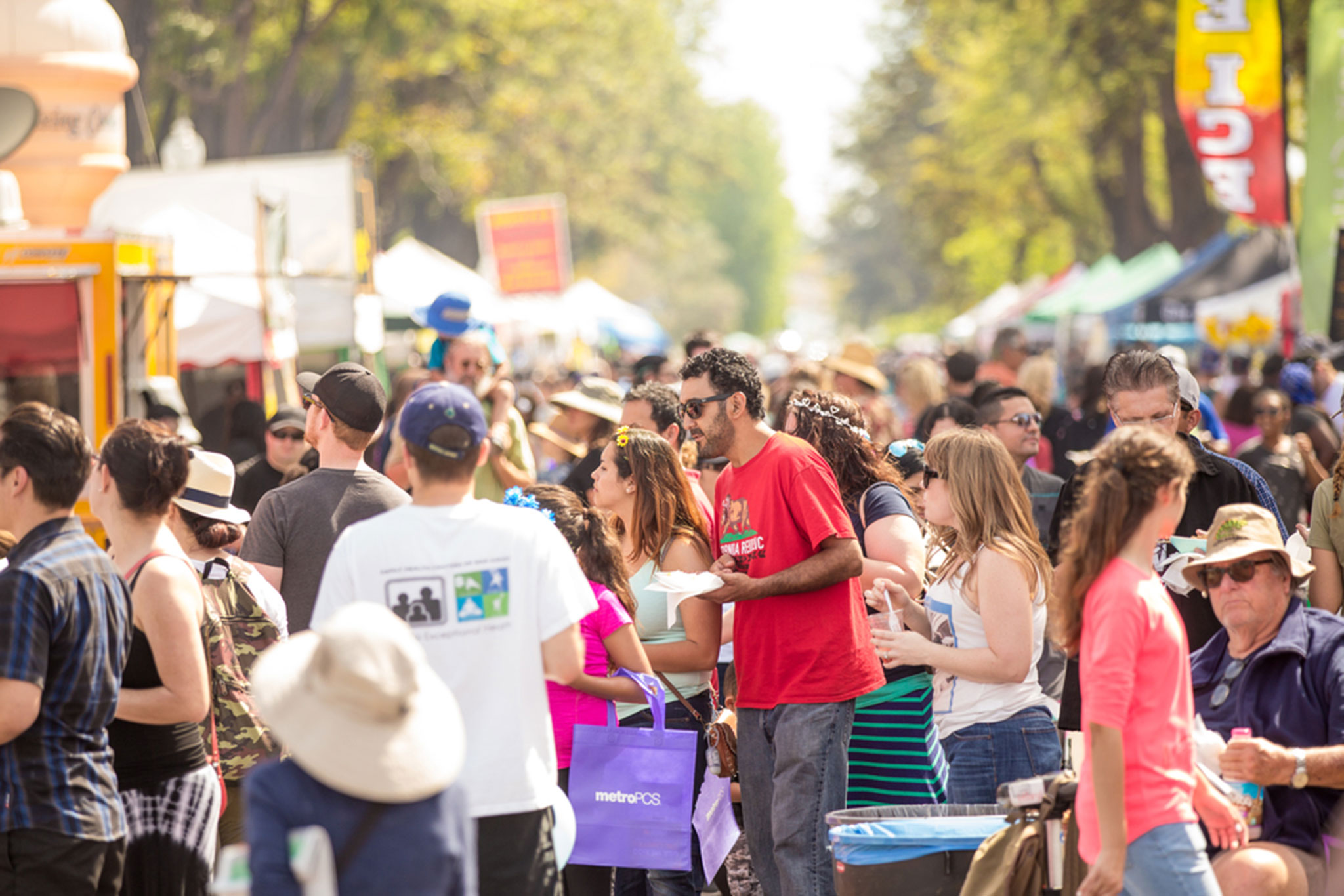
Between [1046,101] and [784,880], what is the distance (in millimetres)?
29940

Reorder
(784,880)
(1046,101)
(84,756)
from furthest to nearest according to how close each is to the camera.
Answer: (1046,101) < (784,880) < (84,756)

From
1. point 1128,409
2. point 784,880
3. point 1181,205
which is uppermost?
point 1181,205

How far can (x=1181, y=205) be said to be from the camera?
28062 millimetres

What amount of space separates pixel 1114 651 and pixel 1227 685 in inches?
48.0

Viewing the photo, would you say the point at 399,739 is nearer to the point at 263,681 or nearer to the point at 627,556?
the point at 263,681

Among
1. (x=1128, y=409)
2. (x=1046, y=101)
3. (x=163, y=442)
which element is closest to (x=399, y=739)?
(x=163, y=442)

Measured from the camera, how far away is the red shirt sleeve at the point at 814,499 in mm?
4844

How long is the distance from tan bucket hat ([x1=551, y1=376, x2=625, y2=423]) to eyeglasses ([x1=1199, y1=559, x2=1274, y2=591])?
4040 millimetres

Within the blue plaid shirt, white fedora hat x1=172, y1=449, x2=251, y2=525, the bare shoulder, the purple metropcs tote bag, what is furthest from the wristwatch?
white fedora hat x1=172, y1=449, x2=251, y2=525

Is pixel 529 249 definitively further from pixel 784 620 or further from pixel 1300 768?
pixel 1300 768

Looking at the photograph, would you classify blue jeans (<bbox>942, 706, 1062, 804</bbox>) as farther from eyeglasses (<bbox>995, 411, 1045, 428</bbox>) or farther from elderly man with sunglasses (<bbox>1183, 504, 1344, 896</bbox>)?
eyeglasses (<bbox>995, 411, 1045, 428</bbox>)

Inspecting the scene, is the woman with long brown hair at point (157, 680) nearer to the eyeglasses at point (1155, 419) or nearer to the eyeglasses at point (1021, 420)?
Answer: the eyeglasses at point (1155, 419)

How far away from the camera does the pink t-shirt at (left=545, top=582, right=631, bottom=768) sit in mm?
4668

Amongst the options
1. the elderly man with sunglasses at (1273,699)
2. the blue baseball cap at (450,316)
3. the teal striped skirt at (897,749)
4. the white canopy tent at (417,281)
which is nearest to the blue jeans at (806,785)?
the teal striped skirt at (897,749)
